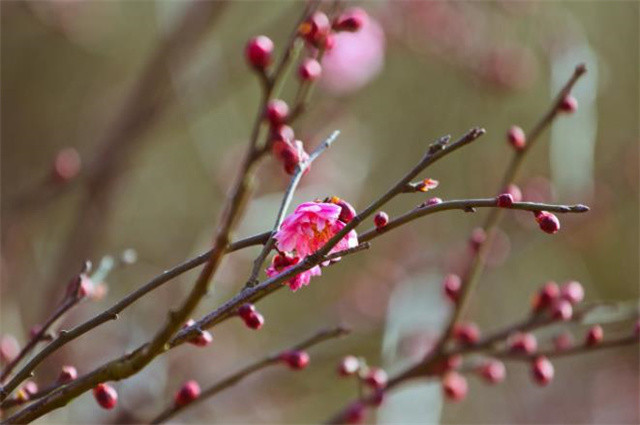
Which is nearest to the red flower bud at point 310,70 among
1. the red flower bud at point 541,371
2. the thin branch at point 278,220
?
the thin branch at point 278,220

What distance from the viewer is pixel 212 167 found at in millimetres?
3947

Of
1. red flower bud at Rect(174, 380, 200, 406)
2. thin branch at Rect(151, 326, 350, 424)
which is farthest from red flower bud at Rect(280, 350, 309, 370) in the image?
red flower bud at Rect(174, 380, 200, 406)

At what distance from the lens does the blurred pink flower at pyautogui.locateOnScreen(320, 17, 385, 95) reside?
355 cm

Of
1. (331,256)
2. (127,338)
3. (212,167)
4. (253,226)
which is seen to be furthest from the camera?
(212,167)

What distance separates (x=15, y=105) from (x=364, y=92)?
2031mm

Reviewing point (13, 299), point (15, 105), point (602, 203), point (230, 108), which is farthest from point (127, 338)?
point (15, 105)

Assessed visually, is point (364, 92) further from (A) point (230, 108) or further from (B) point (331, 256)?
(B) point (331, 256)

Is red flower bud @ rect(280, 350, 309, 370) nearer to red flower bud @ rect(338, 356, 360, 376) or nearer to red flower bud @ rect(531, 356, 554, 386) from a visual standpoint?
red flower bud @ rect(338, 356, 360, 376)

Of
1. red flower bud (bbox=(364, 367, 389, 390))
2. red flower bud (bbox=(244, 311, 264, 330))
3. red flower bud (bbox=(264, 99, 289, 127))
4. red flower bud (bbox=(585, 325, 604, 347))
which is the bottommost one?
red flower bud (bbox=(585, 325, 604, 347))

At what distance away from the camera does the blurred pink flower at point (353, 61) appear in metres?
3.55

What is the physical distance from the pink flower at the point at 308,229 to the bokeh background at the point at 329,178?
Answer: 1334 millimetres

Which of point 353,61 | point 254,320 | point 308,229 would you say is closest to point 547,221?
point 308,229

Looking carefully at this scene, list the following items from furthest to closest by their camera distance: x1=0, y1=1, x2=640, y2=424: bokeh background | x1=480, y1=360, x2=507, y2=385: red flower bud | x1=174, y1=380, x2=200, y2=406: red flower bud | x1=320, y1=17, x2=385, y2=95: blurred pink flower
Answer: x1=320, y1=17, x2=385, y2=95: blurred pink flower < x1=0, y1=1, x2=640, y2=424: bokeh background < x1=480, y1=360, x2=507, y2=385: red flower bud < x1=174, y1=380, x2=200, y2=406: red flower bud

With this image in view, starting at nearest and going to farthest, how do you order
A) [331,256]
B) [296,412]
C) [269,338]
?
[331,256] → [269,338] → [296,412]
